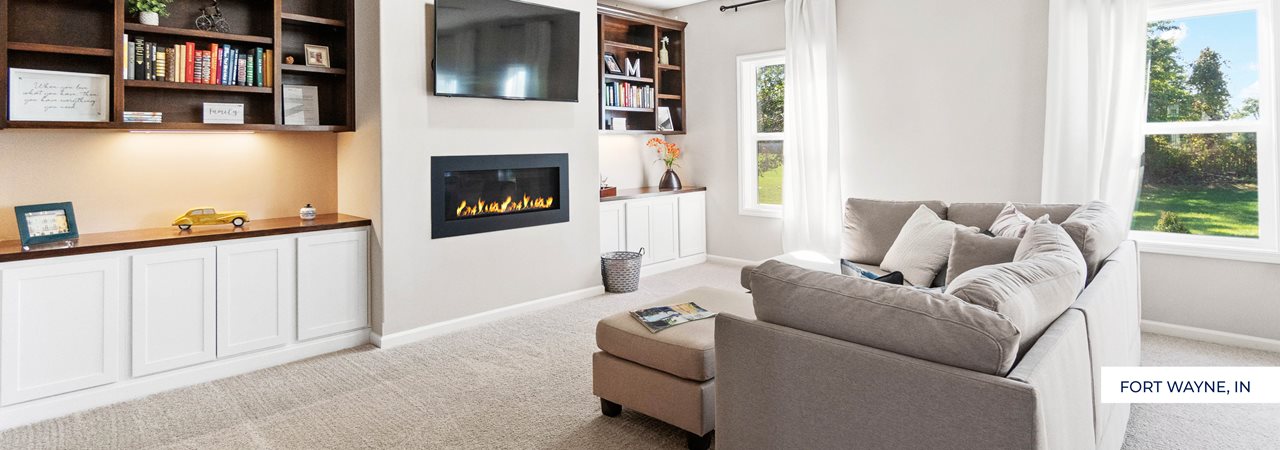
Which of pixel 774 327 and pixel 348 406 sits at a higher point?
pixel 774 327

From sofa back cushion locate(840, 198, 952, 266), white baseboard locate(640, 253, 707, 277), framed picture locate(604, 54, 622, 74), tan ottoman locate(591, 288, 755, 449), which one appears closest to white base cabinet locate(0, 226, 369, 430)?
tan ottoman locate(591, 288, 755, 449)

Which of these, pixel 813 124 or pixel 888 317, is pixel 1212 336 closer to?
pixel 813 124

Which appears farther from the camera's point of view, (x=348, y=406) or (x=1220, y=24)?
(x=1220, y=24)

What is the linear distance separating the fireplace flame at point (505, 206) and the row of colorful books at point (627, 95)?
1.42 metres

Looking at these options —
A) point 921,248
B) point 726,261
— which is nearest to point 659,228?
point 726,261

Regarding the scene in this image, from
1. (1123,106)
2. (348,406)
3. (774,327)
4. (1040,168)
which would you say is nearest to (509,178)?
(348,406)

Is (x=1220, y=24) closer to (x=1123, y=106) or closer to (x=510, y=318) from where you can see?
(x=1123, y=106)

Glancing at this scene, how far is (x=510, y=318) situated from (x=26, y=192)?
250cm

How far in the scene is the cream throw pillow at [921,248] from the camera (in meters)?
3.20

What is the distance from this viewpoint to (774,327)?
174 cm

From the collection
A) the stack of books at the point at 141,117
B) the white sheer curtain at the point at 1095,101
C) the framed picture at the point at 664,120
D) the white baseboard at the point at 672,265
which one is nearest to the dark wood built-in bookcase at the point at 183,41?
the stack of books at the point at 141,117

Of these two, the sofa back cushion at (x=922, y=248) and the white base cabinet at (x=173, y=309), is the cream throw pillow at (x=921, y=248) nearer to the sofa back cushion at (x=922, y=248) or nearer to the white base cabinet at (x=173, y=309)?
the sofa back cushion at (x=922, y=248)

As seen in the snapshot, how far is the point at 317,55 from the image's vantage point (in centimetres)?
378

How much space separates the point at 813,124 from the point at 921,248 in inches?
88.7
